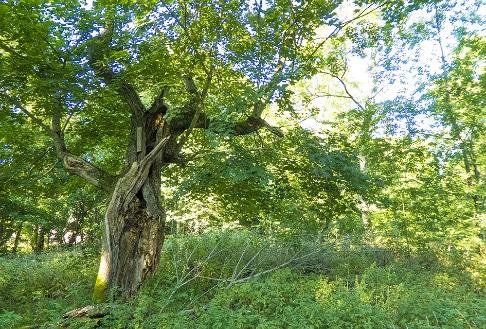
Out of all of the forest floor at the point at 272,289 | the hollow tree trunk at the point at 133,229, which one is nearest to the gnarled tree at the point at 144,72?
the hollow tree trunk at the point at 133,229

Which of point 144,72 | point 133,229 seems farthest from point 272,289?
point 144,72

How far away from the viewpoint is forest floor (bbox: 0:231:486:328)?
4852 mm

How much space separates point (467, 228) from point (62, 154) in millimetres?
11527

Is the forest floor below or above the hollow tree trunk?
below

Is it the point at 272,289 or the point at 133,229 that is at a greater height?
the point at 133,229

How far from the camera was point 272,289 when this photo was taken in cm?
641

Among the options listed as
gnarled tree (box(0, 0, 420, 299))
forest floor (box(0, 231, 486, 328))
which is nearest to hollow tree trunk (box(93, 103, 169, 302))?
gnarled tree (box(0, 0, 420, 299))

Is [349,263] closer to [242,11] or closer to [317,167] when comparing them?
[317,167]

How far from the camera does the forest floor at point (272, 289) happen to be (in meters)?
4.85

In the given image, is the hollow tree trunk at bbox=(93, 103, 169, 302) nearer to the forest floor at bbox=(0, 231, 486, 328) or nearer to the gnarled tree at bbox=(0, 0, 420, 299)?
the gnarled tree at bbox=(0, 0, 420, 299)

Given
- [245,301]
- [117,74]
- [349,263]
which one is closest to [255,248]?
[349,263]

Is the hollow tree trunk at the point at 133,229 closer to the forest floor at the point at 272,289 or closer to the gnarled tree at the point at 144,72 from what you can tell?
the gnarled tree at the point at 144,72

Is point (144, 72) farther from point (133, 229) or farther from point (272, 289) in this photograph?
point (272, 289)

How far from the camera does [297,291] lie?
665 centimetres
